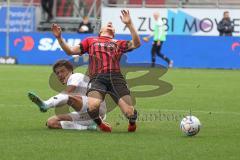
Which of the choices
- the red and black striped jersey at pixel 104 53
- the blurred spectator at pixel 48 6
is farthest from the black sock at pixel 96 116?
A: the blurred spectator at pixel 48 6

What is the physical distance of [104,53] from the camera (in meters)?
12.0

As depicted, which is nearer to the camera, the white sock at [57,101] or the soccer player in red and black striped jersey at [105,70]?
the white sock at [57,101]

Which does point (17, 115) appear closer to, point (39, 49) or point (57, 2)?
point (39, 49)

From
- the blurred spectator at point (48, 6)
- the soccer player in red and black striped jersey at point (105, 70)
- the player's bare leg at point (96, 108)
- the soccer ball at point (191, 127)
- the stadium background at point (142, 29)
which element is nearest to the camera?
the soccer ball at point (191, 127)

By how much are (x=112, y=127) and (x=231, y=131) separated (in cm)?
192

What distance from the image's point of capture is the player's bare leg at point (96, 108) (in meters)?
11.7

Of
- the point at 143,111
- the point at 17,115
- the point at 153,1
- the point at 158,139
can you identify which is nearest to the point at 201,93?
the point at 143,111

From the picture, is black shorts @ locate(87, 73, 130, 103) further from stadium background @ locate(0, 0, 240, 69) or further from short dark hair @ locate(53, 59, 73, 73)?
stadium background @ locate(0, 0, 240, 69)

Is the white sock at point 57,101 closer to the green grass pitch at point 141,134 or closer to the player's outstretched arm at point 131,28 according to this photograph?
the green grass pitch at point 141,134

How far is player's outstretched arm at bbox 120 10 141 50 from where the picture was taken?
37.2ft

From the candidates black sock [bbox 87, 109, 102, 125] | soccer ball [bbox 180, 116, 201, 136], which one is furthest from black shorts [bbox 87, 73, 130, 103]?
soccer ball [bbox 180, 116, 201, 136]

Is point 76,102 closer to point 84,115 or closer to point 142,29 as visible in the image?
point 84,115

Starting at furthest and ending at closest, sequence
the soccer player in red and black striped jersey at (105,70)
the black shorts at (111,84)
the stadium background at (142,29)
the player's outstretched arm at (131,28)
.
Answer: the stadium background at (142,29) < the black shorts at (111,84) < the soccer player in red and black striped jersey at (105,70) < the player's outstretched arm at (131,28)

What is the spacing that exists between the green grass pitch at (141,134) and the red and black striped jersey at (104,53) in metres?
0.98
